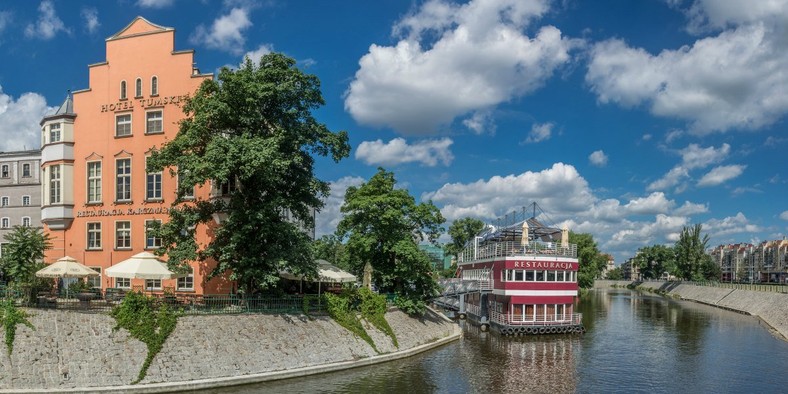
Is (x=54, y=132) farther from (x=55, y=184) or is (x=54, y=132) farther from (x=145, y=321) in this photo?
(x=145, y=321)

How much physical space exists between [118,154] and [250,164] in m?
16.8

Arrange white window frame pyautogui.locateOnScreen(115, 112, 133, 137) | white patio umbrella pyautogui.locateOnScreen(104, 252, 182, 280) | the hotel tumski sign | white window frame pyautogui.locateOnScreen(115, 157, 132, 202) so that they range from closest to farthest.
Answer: white patio umbrella pyautogui.locateOnScreen(104, 252, 182, 280), the hotel tumski sign, white window frame pyautogui.locateOnScreen(115, 157, 132, 202), white window frame pyautogui.locateOnScreen(115, 112, 133, 137)

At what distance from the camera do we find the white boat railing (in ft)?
181

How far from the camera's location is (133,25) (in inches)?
1833

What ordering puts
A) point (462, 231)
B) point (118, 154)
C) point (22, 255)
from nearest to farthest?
point (22, 255) → point (118, 154) → point (462, 231)

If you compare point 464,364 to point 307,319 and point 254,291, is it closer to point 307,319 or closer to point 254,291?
point 307,319

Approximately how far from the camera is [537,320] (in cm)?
5566

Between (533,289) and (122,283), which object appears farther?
(533,289)

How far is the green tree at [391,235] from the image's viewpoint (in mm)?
48062

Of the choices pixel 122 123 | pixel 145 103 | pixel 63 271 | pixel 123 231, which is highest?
pixel 145 103

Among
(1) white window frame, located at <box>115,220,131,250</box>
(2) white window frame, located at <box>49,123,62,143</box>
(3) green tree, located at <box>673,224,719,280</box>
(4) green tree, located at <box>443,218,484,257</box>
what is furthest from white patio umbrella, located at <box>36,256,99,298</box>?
(3) green tree, located at <box>673,224,719,280</box>

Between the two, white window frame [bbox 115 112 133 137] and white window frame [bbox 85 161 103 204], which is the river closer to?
white window frame [bbox 85 161 103 204]

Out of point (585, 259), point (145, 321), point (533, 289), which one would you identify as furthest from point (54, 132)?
point (585, 259)

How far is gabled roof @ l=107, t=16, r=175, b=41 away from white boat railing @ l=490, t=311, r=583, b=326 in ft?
135
